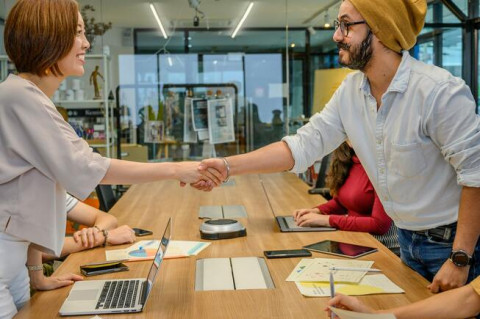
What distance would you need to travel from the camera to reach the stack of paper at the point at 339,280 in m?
1.76

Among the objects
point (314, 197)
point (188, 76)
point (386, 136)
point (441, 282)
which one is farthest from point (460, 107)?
point (188, 76)

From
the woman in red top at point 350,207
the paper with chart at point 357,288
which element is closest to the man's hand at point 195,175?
the woman in red top at point 350,207

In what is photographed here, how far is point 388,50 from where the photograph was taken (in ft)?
6.85

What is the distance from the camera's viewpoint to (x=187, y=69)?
6.66 m

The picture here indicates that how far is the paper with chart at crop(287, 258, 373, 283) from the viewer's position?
1.88m

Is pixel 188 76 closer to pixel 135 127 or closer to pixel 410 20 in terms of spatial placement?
pixel 135 127

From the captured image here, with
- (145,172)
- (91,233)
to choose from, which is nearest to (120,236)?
(91,233)

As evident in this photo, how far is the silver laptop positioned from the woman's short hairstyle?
60cm

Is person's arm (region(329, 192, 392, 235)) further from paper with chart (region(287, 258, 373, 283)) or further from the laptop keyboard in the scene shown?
the laptop keyboard

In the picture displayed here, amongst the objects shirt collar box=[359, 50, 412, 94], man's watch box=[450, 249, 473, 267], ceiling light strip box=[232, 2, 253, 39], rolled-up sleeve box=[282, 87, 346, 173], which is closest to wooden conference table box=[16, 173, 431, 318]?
man's watch box=[450, 249, 473, 267]

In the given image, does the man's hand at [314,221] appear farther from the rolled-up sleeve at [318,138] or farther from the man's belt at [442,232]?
the man's belt at [442,232]

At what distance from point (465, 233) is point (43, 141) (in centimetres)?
127

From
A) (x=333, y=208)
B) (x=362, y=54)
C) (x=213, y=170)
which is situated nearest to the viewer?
(x=362, y=54)

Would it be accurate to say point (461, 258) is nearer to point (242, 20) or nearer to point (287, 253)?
point (287, 253)
